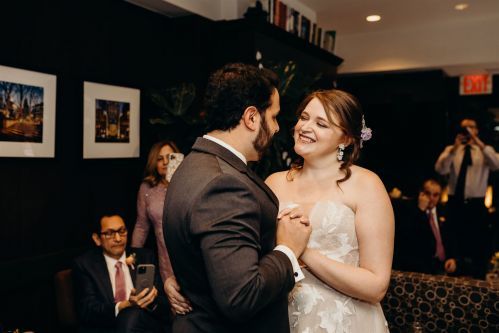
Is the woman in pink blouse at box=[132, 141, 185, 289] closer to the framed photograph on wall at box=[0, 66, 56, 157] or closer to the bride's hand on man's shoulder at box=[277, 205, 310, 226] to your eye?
the framed photograph on wall at box=[0, 66, 56, 157]

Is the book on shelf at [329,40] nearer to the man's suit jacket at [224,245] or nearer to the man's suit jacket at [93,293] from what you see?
the man's suit jacket at [93,293]

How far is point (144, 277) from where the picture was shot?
10.7 feet

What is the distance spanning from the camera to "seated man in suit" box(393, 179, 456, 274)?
13.5 ft

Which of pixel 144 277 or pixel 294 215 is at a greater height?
pixel 294 215

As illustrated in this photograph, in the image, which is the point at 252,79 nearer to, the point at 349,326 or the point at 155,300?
the point at 349,326

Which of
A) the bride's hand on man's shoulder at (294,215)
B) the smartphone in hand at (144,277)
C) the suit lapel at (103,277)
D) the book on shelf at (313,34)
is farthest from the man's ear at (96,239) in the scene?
the book on shelf at (313,34)

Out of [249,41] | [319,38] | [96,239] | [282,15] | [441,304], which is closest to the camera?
[441,304]

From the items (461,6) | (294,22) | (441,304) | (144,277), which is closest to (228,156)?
(441,304)

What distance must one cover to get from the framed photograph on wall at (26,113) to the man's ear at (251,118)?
7.02ft

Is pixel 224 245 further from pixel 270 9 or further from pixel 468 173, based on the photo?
pixel 468 173

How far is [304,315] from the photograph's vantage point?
1865 mm

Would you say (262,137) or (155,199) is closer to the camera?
(262,137)

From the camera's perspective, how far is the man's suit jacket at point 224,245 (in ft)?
3.93

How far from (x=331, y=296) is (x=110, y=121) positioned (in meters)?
2.52
